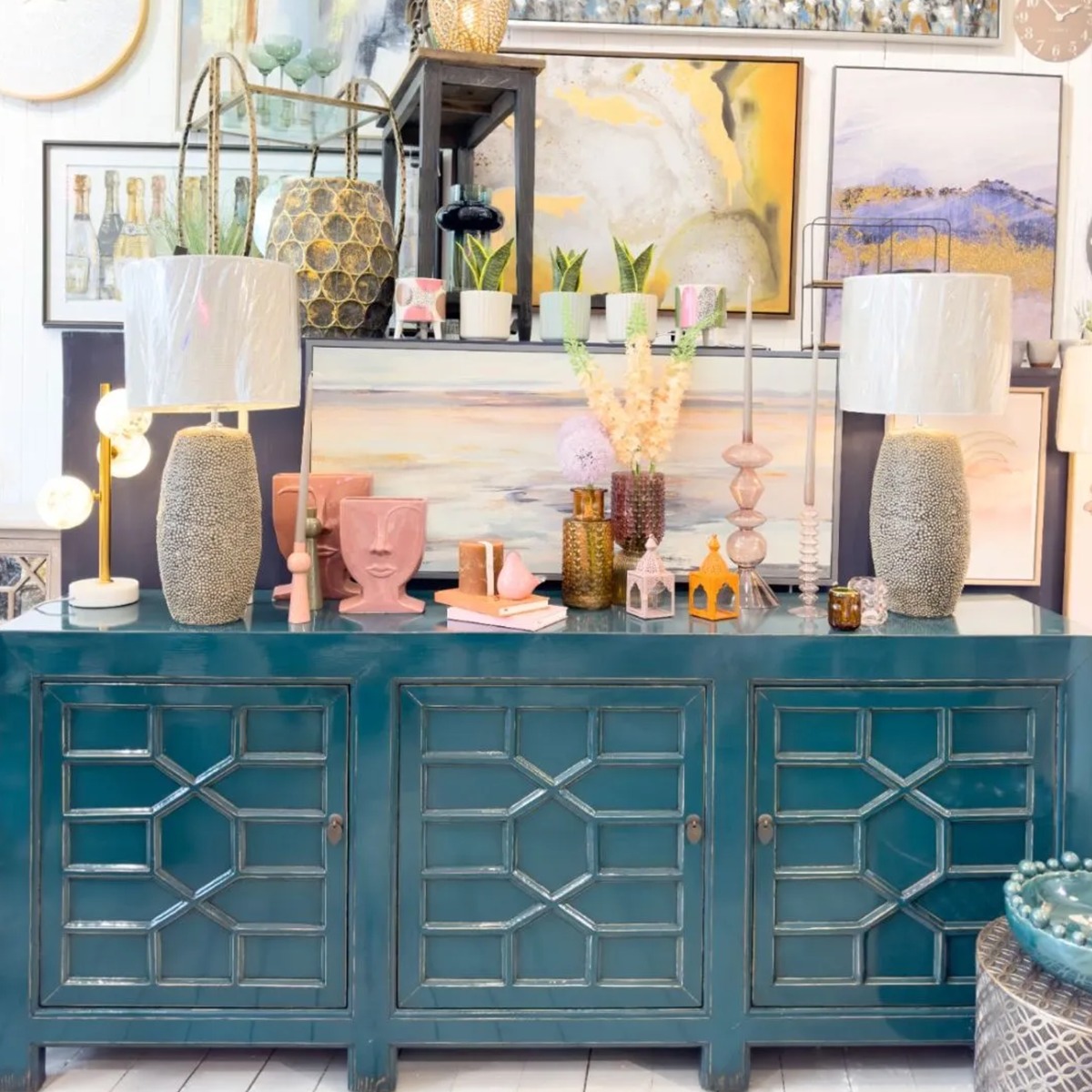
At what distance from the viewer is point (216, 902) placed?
216 cm

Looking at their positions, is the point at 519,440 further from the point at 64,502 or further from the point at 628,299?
the point at 64,502

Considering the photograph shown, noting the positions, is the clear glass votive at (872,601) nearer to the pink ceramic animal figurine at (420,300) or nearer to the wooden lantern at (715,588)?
the wooden lantern at (715,588)

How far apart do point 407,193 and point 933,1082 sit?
2234 millimetres

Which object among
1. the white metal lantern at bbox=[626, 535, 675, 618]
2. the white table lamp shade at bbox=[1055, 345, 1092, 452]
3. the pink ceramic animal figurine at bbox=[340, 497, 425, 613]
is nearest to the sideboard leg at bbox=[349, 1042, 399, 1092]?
the pink ceramic animal figurine at bbox=[340, 497, 425, 613]

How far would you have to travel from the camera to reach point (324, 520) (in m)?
2.37

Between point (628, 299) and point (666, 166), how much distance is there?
1.90 feet

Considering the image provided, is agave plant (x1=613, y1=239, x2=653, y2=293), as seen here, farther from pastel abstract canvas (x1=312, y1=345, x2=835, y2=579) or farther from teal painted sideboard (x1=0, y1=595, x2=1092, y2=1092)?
teal painted sideboard (x1=0, y1=595, x2=1092, y2=1092)

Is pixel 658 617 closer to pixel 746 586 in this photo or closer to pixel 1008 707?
pixel 746 586

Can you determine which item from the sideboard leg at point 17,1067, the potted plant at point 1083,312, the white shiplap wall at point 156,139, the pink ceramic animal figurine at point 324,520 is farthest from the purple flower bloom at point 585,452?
the sideboard leg at point 17,1067

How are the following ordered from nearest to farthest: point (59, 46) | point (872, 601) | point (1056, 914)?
1. point (1056, 914)
2. point (872, 601)
3. point (59, 46)

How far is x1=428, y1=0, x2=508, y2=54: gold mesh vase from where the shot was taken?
2441mm

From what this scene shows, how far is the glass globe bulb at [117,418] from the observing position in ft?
7.66

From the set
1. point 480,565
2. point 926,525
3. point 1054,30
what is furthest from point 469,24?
point 1054,30

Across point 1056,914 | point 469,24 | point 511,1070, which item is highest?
point 469,24
